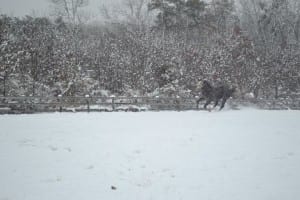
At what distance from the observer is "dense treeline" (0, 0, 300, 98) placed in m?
33.4

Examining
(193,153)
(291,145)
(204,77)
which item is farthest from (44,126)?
(204,77)

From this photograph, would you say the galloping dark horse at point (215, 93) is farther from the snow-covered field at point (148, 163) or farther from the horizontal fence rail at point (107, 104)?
the snow-covered field at point (148, 163)

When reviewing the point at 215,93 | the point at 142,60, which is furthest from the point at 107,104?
the point at 142,60

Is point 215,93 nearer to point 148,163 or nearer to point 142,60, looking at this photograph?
point 148,163

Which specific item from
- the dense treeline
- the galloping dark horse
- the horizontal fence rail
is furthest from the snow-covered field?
the dense treeline

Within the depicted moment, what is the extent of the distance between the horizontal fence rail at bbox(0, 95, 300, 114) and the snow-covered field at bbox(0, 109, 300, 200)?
906 cm

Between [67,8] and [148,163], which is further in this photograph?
[67,8]

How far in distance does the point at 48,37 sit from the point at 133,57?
944cm

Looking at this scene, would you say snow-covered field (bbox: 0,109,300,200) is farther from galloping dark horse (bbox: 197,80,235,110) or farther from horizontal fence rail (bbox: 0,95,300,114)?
horizontal fence rail (bbox: 0,95,300,114)

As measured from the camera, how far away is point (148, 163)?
30.4ft

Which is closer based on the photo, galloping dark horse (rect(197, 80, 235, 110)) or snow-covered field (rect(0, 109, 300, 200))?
snow-covered field (rect(0, 109, 300, 200))

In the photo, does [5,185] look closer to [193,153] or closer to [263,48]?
[193,153]

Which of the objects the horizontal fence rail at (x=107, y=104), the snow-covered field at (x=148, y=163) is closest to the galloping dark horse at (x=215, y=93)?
the horizontal fence rail at (x=107, y=104)

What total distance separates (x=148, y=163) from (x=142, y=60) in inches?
1132
